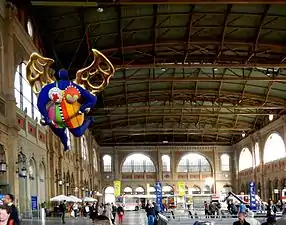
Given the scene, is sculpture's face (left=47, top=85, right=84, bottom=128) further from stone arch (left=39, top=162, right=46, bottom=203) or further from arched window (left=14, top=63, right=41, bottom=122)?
stone arch (left=39, top=162, right=46, bottom=203)

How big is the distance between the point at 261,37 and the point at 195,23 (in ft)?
17.9

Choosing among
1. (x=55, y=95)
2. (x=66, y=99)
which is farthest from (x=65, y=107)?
(x=55, y=95)

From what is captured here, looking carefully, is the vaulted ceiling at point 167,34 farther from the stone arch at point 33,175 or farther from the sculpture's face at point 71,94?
the sculpture's face at point 71,94

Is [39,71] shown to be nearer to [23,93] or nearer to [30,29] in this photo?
[23,93]

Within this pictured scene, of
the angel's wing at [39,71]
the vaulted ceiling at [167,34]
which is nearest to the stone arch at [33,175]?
the vaulted ceiling at [167,34]

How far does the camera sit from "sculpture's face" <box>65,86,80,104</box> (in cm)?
1622

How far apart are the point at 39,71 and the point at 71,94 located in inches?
61.6

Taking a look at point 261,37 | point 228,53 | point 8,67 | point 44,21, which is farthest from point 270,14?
point 8,67

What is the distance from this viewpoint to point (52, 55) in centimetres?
4225

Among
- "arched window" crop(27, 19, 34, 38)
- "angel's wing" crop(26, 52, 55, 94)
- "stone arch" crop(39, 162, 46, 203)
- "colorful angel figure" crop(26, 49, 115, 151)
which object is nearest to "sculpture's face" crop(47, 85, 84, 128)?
"colorful angel figure" crop(26, 49, 115, 151)

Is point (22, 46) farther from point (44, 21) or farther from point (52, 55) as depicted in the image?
point (52, 55)

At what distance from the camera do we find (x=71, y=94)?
1639 cm

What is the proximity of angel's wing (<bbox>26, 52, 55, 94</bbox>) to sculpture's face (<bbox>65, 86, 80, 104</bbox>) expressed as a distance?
80 centimetres

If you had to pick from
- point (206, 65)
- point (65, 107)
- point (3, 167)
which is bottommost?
point (3, 167)
